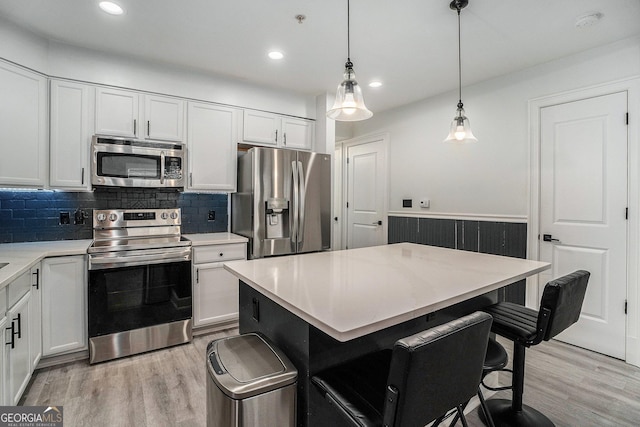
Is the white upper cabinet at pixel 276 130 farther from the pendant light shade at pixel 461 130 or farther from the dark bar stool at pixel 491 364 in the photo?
the dark bar stool at pixel 491 364

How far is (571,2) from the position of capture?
2072 mm

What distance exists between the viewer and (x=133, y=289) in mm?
2611

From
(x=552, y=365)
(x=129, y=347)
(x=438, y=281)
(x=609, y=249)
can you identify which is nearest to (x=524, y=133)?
(x=609, y=249)

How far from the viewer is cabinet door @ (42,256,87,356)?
234 centimetres

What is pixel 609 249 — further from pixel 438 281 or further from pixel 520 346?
pixel 438 281

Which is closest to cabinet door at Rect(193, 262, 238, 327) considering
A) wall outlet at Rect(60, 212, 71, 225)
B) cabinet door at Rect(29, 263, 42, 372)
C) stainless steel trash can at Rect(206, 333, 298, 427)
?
cabinet door at Rect(29, 263, 42, 372)

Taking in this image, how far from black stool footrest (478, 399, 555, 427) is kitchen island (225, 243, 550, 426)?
0.61m

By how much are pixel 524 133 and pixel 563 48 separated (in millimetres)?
722

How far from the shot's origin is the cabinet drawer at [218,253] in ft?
9.64

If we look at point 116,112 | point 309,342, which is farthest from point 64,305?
point 309,342

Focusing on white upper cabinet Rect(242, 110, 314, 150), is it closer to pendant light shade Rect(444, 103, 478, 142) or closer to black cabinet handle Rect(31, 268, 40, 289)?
pendant light shade Rect(444, 103, 478, 142)

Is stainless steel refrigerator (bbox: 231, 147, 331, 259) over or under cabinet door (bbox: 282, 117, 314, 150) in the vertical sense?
under

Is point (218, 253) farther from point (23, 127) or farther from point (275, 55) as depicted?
point (275, 55)

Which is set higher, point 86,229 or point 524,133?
point 524,133
